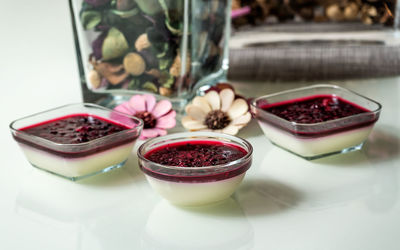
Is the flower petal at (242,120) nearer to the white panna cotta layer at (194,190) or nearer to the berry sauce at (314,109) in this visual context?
the berry sauce at (314,109)

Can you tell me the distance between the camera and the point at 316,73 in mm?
1606

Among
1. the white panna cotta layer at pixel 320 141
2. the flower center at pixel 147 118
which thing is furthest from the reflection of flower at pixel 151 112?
the white panna cotta layer at pixel 320 141

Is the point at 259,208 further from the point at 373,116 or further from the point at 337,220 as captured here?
the point at 373,116

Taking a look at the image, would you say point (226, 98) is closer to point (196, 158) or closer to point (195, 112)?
point (195, 112)

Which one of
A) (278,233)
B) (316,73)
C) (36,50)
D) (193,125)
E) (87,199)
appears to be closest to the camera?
(278,233)

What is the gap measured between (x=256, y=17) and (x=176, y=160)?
2.94 ft

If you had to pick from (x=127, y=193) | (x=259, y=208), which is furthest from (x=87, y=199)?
(x=259, y=208)

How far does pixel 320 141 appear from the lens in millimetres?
1006

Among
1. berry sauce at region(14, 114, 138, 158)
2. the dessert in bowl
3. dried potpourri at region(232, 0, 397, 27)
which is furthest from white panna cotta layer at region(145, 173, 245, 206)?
dried potpourri at region(232, 0, 397, 27)

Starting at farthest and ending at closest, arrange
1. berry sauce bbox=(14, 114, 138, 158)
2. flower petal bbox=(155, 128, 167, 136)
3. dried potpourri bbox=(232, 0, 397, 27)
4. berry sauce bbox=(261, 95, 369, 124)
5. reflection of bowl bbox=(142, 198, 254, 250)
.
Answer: dried potpourri bbox=(232, 0, 397, 27) < flower petal bbox=(155, 128, 167, 136) < berry sauce bbox=(261, 95, 369, 124) < berry sauce bbox=(14, 114, 138, 158) < reflection of bowl bbox=(142, 198, 254, 250)

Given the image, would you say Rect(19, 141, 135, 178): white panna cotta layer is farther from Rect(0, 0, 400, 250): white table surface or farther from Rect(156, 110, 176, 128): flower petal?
Rect(156, 110, 176, 128): flower petal

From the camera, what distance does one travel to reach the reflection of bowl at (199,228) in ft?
2.59

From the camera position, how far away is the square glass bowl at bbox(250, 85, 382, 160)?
995 mm

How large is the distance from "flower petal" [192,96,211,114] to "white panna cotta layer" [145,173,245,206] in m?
0.35
